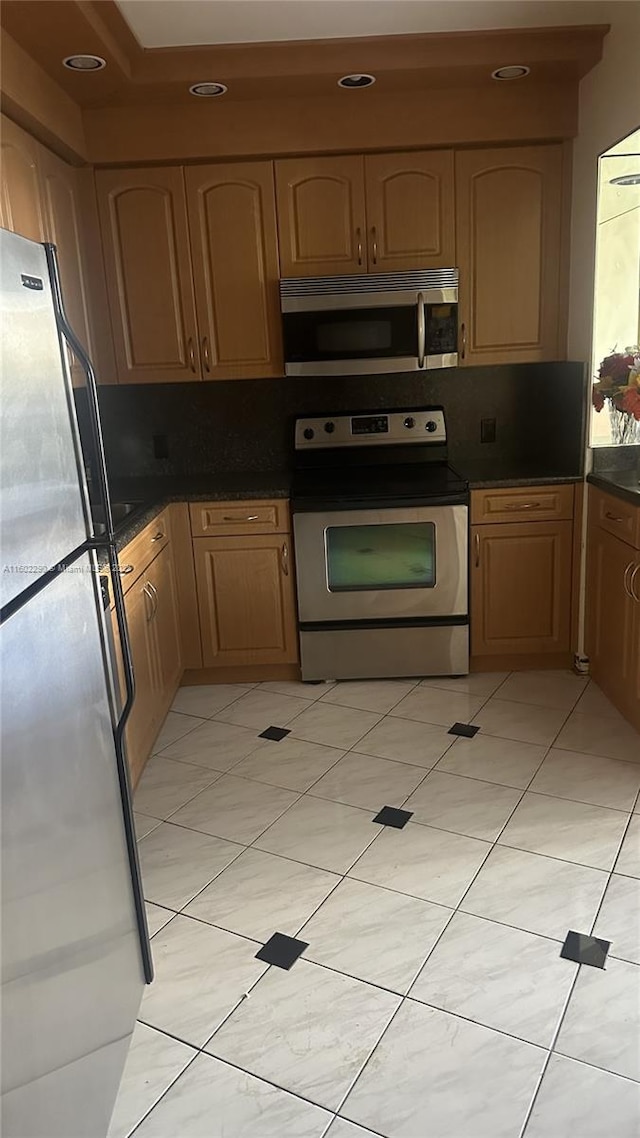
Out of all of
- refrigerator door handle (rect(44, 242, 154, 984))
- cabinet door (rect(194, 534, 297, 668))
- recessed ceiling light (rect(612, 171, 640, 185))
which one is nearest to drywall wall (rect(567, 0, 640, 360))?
recessed ceiling light (rect(612, 171, 640, 185))

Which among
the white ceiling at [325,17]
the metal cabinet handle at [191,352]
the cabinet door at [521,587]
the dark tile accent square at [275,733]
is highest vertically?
the white ceiling at [325,17]

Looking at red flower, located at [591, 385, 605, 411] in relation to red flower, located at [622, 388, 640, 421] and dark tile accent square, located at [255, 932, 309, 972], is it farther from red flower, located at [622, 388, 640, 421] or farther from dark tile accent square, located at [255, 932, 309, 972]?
dark tile accent square, located at [255, 932, 309, 972]

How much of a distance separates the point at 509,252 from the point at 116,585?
255 cm

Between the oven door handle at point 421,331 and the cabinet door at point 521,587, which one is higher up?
the oven door handle at point 421,331

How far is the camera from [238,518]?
3455 millimetres

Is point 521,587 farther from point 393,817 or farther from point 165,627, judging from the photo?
point 165,627

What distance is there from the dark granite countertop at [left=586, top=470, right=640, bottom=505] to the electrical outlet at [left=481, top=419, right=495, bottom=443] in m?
0.68

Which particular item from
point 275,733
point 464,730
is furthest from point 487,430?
point 275,733

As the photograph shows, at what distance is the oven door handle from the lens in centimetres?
335

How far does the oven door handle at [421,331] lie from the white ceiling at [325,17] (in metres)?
0.95

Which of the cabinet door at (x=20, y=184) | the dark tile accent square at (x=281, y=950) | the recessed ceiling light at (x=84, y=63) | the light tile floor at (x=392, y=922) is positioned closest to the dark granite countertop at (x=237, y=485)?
the light tile floor at (x=392, y=922)

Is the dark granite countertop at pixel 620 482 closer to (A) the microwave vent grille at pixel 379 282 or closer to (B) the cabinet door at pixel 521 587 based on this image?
(B) the cabinet door at pixel 521 587

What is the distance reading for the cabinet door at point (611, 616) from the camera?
297 cm

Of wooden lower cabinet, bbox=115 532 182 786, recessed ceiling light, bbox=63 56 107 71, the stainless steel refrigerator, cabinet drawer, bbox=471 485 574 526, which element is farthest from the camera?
cabinet drawer, bbox=471 485 574 526
